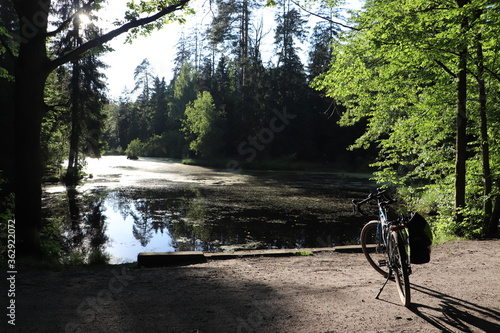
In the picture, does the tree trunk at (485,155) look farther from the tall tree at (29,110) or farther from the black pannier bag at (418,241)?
the tall tree at (29,110)

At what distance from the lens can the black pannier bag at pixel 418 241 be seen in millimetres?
3412

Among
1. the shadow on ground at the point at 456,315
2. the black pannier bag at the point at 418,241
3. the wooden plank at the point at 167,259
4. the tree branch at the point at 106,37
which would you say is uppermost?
the tree branch at the point at 106,37

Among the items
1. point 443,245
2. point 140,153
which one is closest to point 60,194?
point 443,245

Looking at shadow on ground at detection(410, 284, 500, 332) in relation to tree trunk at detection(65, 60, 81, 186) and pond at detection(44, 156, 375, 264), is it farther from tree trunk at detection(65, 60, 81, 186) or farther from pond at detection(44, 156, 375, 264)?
tree trunk at detection(65, 60, 81, 186)

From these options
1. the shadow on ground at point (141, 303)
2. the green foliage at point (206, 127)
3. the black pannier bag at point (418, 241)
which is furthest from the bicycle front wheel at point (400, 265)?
the green foliage at point (206, 127)

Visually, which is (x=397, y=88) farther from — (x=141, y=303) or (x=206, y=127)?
(x=206, y=127)

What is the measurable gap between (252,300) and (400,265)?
155 centimetres

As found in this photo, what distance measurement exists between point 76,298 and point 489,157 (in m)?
8.36

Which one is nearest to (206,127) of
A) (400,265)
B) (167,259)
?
(167,259)

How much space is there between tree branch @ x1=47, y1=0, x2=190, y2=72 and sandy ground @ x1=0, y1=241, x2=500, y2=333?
10.4 feet

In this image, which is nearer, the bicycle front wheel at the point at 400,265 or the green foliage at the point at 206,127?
the bicycle front wheel at the point at 400,265

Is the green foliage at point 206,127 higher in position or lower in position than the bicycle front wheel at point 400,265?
higher

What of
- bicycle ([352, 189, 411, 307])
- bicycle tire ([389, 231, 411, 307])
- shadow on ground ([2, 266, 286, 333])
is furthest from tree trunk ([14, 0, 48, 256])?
bicycle tire ([389, 231, 411, 307])

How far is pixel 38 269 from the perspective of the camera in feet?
15.7
